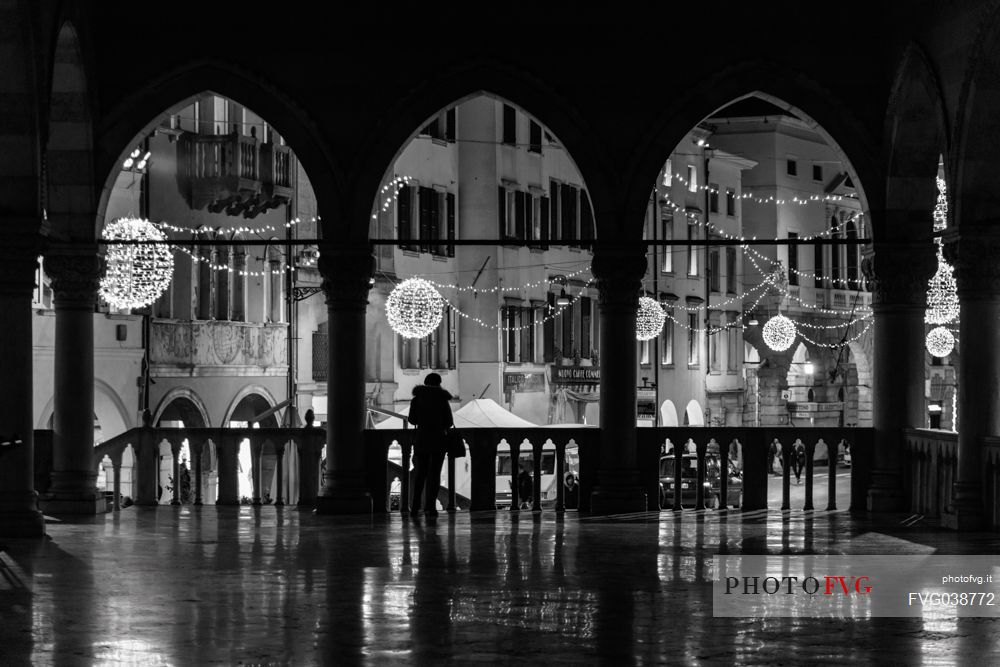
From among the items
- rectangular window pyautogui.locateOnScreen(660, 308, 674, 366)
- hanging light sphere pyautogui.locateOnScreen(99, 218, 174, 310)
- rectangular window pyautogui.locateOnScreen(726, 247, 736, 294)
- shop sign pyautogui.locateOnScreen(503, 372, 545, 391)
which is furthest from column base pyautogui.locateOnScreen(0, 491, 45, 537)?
rectangular window pyautogui.locateOnScreen(726, 247, 736, 294)

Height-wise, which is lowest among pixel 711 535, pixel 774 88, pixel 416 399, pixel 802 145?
pixel 711 535

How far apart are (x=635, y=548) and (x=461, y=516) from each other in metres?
3.68

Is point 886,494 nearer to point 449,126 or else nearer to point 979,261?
point 979,261

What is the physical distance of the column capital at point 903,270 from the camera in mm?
18266

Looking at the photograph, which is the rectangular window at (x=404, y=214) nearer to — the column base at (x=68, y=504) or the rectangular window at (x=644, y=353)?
the rectangular window at (x=644, y=353)

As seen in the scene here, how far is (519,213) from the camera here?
4219 centimetres

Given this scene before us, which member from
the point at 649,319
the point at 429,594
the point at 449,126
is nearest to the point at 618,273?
the point at 429,594

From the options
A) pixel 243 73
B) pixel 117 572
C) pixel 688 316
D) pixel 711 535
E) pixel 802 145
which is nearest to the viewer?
pixel 117 572

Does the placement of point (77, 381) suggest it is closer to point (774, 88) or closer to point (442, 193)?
point (774, 88)


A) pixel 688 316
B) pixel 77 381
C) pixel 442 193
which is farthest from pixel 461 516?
pixel 688 316

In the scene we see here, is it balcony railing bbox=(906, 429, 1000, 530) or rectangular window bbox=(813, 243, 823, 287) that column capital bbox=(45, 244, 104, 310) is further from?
rectangular window bbox=(813, 243, 823, 287)

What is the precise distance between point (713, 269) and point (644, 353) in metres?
5.61

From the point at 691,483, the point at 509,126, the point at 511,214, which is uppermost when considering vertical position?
the point at 509,126

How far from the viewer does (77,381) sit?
59.9ft
